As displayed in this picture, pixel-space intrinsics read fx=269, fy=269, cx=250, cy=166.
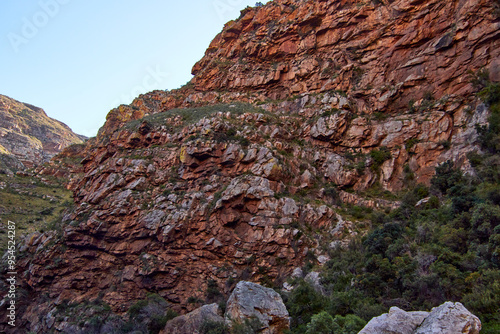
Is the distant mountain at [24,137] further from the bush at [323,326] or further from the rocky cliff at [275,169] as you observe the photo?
the bush at [323,326]

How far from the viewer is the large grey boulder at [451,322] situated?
683cm

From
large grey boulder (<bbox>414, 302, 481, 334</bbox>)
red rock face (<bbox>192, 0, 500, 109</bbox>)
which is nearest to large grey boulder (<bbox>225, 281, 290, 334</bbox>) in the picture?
large grey boulder (<bbox>414, 302, 481, 334</bbox>)

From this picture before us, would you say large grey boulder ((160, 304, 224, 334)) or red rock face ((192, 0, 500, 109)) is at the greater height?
red rock face ((192, 0, 500, 109))

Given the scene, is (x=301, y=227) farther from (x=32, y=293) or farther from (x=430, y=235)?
(x=32, y=293)

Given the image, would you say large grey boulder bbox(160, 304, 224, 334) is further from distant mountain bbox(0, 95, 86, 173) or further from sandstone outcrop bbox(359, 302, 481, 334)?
distant mountain bbox(0, 95, 86, 173)

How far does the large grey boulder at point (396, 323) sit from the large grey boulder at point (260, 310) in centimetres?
636

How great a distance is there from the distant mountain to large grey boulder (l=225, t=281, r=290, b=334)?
48.0 meters

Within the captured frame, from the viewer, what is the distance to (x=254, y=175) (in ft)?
78.5

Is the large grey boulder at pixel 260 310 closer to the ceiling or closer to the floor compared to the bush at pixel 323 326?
closer to the floor

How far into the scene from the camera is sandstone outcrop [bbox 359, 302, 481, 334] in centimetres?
687

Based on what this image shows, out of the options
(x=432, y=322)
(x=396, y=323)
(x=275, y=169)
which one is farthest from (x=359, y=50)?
(x=432, y=322)

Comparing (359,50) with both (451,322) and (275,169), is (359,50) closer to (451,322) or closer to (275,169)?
(275,169)

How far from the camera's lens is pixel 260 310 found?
13.7 meters

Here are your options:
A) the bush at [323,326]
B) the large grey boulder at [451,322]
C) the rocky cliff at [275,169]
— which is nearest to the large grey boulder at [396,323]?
the large grey boulder at [451,322]
